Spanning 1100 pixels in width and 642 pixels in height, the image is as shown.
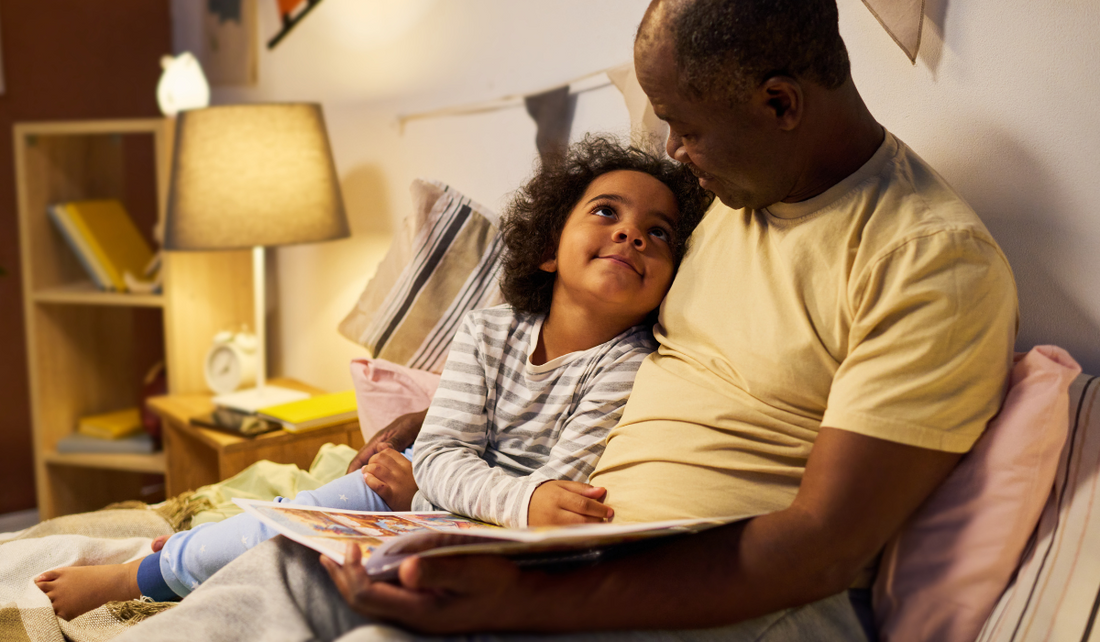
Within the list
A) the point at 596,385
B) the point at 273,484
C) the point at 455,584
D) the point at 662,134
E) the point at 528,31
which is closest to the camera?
the point at 455,584

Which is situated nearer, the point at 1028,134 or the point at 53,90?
the point at 1028,134

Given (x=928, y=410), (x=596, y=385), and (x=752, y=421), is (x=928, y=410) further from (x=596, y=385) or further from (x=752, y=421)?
(x=596, y=385)

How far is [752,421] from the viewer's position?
38.0 inches

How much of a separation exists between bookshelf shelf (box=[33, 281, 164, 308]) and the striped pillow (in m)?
2.36

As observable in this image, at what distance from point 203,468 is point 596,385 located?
5.42 ft

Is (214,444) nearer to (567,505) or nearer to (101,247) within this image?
(101,247)

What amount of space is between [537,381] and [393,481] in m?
0.30

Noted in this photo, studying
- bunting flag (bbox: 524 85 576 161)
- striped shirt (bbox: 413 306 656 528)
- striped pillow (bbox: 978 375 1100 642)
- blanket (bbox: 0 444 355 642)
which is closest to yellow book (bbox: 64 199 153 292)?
blanket (bbox: 0 444 355 642)

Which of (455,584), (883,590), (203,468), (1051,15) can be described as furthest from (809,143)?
(203,468)

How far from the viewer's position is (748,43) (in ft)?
2.93

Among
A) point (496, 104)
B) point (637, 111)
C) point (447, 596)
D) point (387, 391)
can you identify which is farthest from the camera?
point (496, 104)

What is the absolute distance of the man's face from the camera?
0.94 metres

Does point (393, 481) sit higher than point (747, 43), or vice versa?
point (747, 43)

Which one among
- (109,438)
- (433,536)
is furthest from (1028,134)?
(109,438)
